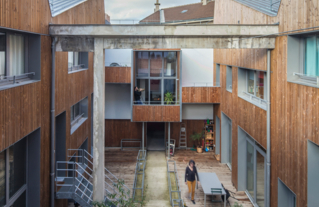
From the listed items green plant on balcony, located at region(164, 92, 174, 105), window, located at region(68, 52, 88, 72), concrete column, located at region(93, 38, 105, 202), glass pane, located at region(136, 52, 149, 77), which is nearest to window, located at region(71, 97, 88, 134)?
window, located at region(68, 52, 88, 72)

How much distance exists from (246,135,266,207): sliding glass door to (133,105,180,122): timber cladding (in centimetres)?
520

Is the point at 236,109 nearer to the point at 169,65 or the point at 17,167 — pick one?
the point at 169,65

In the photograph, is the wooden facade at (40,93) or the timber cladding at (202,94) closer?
the wooden facade at (40,93)

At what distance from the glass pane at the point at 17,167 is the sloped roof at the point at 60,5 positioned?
385cm

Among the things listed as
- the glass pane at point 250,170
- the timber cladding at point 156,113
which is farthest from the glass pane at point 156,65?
the glass pane at point 250,170

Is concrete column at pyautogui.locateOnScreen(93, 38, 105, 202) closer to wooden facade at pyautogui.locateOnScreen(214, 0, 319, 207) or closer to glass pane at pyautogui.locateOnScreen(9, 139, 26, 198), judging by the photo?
glass pane at pyautogui.locateOnScreen(9, 139, 26, 198)

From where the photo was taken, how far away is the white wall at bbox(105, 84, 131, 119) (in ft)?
62.8

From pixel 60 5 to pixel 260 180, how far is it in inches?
345

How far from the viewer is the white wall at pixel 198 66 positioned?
61.2ft

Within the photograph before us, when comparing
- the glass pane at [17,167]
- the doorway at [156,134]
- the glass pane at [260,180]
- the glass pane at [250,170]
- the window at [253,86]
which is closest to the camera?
the glass pane at [17,167]

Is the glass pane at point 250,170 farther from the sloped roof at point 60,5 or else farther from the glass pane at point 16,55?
the glass pane at point 16,55

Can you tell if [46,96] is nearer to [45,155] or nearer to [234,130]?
[45,155]

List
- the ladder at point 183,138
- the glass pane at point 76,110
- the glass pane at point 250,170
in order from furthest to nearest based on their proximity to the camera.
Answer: the ladder at point 183,138, the glass pane at point 76,110, the glass pane at point 250,170

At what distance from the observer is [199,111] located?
1873 cm
